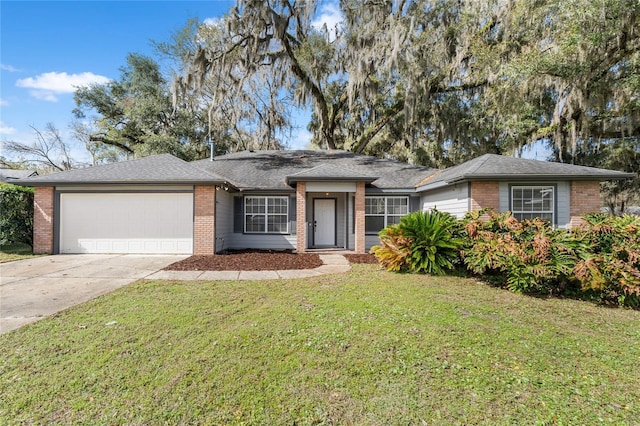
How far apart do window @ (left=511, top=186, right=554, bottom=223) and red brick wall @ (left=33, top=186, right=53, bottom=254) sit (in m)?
14.4

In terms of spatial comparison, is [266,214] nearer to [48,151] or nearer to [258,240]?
[258,240]

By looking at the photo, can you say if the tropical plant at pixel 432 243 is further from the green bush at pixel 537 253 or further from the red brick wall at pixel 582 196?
the red brick wall at pixel 582 196

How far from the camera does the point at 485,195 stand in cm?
872

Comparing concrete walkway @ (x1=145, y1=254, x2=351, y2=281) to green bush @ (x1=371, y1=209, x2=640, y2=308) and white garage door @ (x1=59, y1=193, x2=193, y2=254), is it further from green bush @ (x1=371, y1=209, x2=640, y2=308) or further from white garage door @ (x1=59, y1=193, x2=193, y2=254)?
white garage door @ (x1=59, y1=193, x2=193, y2=254)

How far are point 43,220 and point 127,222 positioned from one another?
256 centimetres

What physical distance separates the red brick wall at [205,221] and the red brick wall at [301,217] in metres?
2.73

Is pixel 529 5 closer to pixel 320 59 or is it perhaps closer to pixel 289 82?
pixel 320 59

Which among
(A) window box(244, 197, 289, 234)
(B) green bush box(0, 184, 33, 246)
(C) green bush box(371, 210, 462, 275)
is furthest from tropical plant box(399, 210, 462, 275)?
(B) green bush box(0, 184, 33, 246)

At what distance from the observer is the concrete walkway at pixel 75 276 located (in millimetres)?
4438

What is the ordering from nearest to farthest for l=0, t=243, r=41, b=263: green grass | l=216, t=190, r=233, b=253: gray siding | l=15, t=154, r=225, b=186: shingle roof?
l=0, t=243, r=41, b=263: green grass
l=15, t=154, r=225, b=186: shingle roof
l=216, t=190, r=233, b=253: gray siding

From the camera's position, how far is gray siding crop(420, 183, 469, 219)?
9027mm

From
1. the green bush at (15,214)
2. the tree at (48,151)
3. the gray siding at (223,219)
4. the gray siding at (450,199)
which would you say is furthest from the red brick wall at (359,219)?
the tree at (48,151)

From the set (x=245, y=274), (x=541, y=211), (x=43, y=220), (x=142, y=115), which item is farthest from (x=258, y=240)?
(x=142, y=115)

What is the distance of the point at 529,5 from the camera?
10.8 metres
